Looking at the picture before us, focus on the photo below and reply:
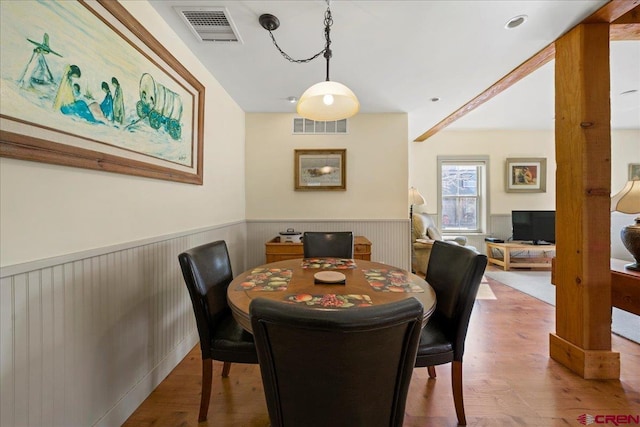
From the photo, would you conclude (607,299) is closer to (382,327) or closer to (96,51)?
(382,327)

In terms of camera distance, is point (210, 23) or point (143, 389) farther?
point (210, 23)

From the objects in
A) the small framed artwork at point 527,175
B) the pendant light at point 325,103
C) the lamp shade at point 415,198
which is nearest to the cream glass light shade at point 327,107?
the pendant light at point 325,103

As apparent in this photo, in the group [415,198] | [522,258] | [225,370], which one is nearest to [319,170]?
[415,198]

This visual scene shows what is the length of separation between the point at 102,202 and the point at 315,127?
2.66m

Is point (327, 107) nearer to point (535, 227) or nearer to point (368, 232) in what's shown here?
point (368, 232)

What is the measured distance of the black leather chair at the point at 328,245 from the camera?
2.35 m

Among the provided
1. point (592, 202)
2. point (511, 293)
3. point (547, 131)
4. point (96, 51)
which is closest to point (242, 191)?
point (96, 51)

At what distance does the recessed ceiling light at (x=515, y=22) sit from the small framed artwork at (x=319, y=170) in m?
2.02

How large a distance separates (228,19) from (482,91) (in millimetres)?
2646

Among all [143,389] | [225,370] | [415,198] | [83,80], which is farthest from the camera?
[415,198]

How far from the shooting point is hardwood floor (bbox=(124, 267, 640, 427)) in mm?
1453

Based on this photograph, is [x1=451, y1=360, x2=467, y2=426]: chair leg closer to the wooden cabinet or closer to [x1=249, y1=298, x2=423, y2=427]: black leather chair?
[x1=249, y1=298, x2=423, y2=427]: black leather chair

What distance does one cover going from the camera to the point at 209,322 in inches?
53.5

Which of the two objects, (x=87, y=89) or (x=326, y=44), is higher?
(x=326, y=44)
